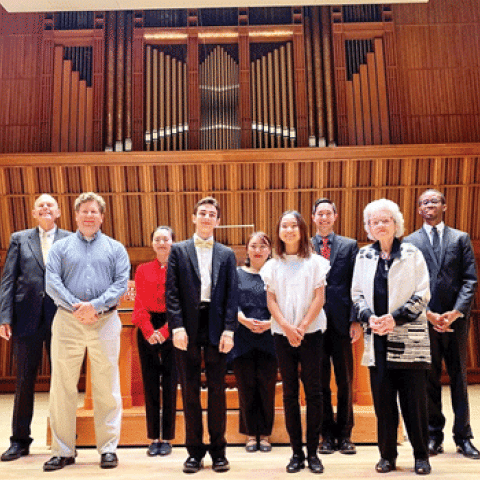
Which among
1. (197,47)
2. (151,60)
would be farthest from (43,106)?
(197,47)

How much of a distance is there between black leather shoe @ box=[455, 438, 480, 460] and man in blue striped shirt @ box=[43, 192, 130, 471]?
6.89 ft

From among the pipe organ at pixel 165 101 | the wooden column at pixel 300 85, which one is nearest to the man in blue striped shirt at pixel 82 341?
the pipe organ at pixel 165 101

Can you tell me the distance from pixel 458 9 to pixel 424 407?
591 cm

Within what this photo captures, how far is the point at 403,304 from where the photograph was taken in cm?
321

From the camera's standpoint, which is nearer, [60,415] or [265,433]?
[60,415]

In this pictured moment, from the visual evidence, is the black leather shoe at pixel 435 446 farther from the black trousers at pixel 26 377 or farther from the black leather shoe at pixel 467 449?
the black trousers at pixel 26 377

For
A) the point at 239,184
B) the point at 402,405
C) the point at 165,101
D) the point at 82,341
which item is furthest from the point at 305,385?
the point at 165,101

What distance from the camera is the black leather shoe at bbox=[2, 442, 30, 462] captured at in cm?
363

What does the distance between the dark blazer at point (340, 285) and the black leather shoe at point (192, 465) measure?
3.87 feet

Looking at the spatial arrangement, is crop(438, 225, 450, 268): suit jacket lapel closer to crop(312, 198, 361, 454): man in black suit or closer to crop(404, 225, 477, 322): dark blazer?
crop(404, 225, 477, 322): dark blazer

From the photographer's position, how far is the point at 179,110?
711 centimetres

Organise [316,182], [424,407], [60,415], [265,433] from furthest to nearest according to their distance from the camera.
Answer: [316,182], [265,433], [60,415], [424,407]

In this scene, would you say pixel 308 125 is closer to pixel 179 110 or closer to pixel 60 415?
pixel 179 110

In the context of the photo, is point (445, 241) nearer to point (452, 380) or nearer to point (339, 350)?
point (452, 380)
